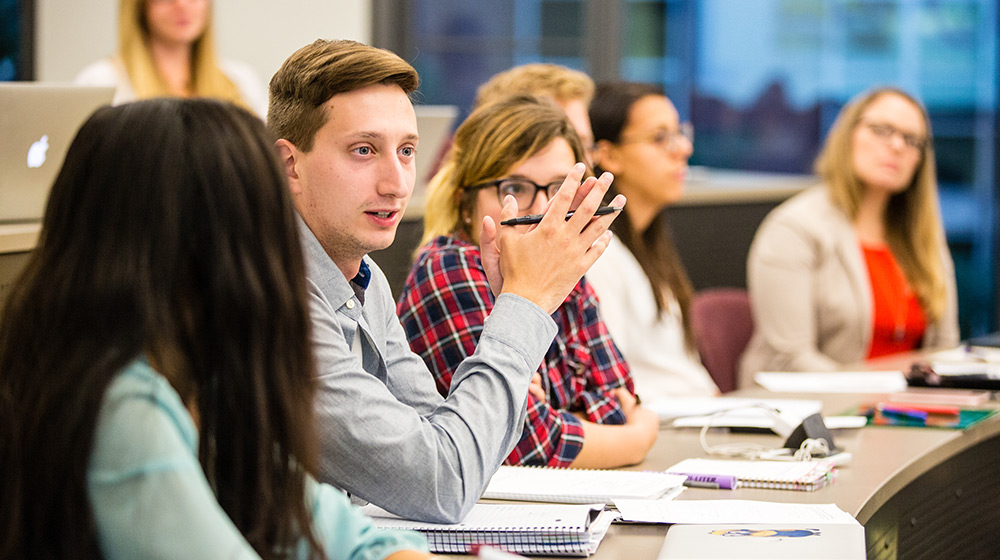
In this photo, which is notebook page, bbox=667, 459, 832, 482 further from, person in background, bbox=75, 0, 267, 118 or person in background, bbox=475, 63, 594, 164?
person in background, bbox=75, 0, 267, 118

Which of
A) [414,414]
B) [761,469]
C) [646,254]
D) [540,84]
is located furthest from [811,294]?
[414,414]

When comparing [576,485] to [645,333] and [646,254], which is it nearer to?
[645,333]

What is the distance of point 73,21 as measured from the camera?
432 cm

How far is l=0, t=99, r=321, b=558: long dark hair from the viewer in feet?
2.69

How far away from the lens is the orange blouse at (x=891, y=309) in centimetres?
341

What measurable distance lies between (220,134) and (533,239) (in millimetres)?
564

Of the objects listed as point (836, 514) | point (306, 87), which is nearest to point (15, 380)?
point (306, 87)

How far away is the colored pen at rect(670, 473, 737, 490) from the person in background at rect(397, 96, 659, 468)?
6.4 inches

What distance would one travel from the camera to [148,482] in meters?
0.80

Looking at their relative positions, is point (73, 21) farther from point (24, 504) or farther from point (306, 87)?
point (24, 504)

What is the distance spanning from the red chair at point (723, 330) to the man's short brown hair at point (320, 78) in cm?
193

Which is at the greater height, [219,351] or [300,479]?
[219,351]

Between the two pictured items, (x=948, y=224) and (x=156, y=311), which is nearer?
(x=156, y=311)

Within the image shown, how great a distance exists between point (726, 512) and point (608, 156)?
5.56 ft
